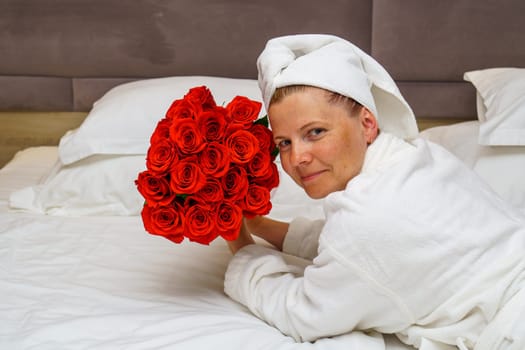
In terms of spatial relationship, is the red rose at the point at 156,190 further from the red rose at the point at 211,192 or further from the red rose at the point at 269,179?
the red rose at the point at 269,179

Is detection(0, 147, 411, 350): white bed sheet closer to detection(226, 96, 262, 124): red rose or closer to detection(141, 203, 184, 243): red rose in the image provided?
detection(141, 203, 184, 243): red rose

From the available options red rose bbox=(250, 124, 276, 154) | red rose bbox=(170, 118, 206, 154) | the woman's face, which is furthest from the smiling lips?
red rose bbox=(170, 118, 206, 154)

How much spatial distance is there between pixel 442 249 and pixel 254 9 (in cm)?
148

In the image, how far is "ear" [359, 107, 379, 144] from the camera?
46.4 inches

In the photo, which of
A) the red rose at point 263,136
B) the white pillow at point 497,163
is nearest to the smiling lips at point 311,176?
the red rose at point 263,136

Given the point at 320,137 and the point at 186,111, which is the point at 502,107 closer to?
the point at 320,137

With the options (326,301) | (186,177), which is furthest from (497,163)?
(186,177)

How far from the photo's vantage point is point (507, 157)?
1.68 m

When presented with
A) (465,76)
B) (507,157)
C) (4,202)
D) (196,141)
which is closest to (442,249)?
(196,141)

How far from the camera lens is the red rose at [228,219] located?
3.80ft

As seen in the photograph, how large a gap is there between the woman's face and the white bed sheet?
299 millimetres

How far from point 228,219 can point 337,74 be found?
1.13 feet

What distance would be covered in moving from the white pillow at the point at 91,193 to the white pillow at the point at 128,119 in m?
0.04

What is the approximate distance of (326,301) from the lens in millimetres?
1068
